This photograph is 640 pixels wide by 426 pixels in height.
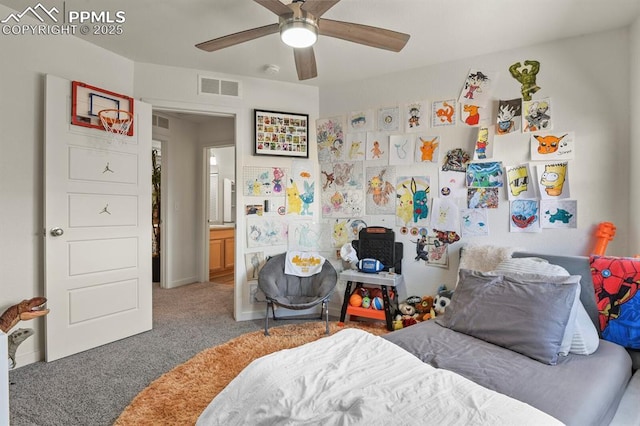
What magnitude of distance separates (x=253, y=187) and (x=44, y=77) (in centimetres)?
183

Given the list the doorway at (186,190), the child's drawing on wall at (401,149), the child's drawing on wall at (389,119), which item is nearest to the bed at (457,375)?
the child's drawing on wall at (401,149)

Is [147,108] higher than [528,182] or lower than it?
higher

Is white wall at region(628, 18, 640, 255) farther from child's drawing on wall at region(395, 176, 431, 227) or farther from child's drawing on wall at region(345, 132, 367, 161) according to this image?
child's drawing on wall at region(345, 132, 367, 161)

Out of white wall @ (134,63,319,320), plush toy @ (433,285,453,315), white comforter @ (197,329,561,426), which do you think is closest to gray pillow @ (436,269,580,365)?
white comforter @ (197,329,561,426)

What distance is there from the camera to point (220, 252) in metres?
5.73

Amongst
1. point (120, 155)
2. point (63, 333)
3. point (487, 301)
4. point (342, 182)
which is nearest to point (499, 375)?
point (487, 301)

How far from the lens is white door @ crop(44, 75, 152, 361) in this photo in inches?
100

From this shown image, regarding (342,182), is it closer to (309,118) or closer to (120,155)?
(309,118)

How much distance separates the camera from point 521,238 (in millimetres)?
2785

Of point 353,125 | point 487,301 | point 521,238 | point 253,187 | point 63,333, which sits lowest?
point 63,333

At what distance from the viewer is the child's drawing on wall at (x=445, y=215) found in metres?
3.06

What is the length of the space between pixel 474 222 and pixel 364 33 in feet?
5.99

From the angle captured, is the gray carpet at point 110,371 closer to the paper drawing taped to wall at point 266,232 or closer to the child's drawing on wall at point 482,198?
the paper drawing taped to wall at point 266,232

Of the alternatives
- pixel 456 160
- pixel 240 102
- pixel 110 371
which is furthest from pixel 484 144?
pixel 110 371
